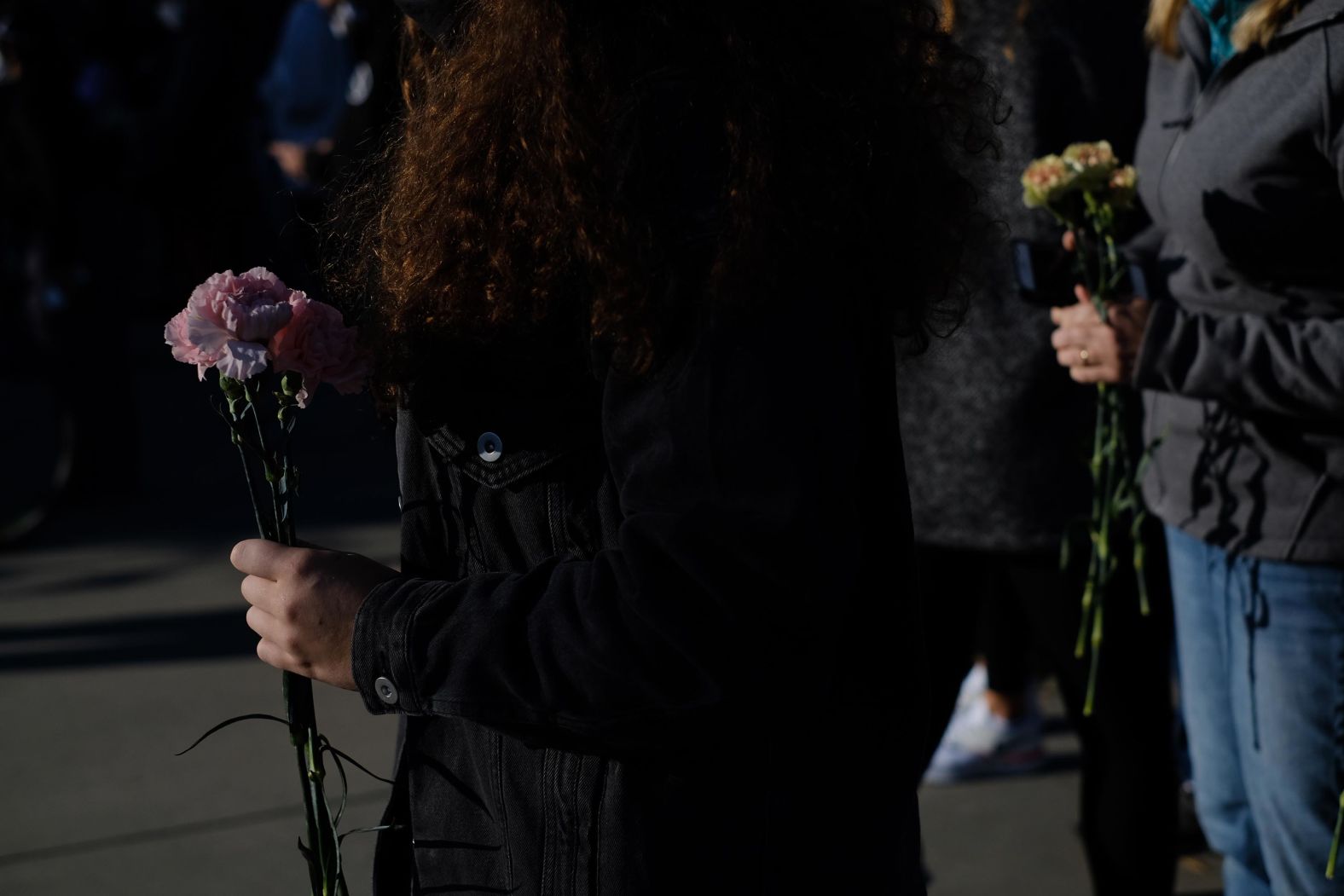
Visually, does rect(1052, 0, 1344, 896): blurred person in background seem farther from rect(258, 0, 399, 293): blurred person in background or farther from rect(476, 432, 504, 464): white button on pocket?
rect(258, 0, 399, 293): blurred person in background

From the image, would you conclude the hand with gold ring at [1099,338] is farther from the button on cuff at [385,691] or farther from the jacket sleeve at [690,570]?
the button on cuff at [385,691]

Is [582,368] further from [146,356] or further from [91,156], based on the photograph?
[146,356]

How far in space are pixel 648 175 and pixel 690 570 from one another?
30 centimetres

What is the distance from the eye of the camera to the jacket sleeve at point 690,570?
3.75ft

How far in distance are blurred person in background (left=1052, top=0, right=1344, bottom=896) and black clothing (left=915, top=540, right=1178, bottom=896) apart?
288 mm

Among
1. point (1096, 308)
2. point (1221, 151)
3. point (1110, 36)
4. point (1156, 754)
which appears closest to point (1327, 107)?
point (1221, 151)

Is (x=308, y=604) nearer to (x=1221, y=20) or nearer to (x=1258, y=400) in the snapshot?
(x=1258, y=400)

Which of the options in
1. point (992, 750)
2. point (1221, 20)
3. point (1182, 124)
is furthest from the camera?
point (992, 750)

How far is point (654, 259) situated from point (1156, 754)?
1.82 m

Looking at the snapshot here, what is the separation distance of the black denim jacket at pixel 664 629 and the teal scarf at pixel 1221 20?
115cm

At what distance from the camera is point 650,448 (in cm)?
117

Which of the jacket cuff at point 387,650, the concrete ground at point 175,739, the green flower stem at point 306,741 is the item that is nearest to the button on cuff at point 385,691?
the jacket cuff at point 387,650

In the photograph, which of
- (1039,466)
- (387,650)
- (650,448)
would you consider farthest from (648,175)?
(1039,466)

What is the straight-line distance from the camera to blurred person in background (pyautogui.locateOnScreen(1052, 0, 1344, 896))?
6.66 ft
